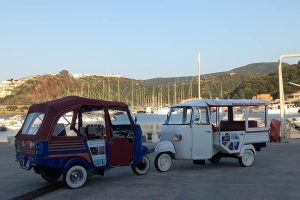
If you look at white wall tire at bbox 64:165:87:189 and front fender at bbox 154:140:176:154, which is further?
front fender at bbox 154:140:176:154

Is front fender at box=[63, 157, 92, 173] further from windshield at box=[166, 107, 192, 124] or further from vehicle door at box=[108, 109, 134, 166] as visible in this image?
windshield at box=[166, 107, 192, 124]

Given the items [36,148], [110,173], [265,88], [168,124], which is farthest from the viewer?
[265,88]

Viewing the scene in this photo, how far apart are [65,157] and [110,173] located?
10.2 ft

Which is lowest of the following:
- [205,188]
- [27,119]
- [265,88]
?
[205,188]

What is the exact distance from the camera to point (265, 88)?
163875mm

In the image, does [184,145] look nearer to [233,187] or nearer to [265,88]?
[233,187]

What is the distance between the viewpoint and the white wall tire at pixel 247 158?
52.2 feet

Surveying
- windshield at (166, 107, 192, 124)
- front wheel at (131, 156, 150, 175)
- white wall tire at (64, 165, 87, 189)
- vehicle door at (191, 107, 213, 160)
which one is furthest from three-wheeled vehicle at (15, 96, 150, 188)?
windshield at (166, 107, 192, 124)

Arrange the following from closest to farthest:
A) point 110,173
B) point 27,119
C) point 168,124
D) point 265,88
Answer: point 27,119 → point 110,173 → point 168,124 → point 265,88

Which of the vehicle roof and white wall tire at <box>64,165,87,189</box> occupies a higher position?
the vehicle roof

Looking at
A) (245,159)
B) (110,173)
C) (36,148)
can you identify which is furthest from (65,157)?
(245,159)

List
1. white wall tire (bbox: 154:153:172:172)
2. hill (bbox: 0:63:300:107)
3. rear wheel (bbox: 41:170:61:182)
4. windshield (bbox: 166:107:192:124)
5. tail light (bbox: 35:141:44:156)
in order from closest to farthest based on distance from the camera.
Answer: tail light (bbox: 35:141:44:156), rear wheel (bbox: 41:170:61:182), white wall tire (bbox: 154:153:172:172), windshield (bbox: 166:107:192:124), hill (bbox: 0:63:300:107)

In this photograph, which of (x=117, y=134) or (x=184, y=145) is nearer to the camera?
(x=117, y=134)

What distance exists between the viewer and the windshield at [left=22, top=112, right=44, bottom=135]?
476 inches
